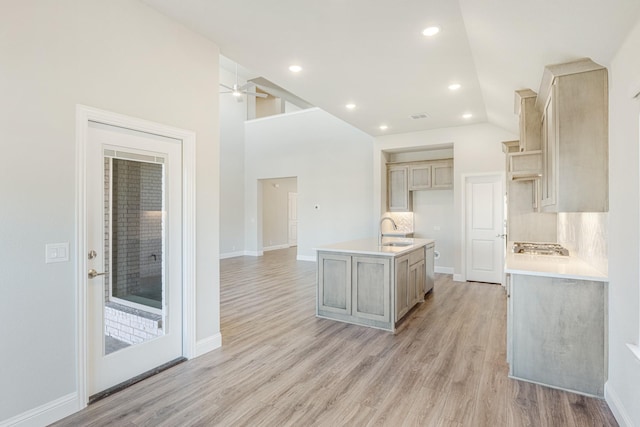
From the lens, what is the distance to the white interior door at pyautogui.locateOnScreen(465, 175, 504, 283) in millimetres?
6172

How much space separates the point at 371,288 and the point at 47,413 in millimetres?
2913

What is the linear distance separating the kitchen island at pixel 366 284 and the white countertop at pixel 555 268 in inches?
46.7

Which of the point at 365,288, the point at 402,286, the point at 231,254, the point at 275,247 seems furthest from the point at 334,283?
the point at 275,247

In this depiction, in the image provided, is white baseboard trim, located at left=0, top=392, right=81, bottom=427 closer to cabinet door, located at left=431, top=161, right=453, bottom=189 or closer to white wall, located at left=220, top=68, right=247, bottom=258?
cabinet door, located at left=431, top=161, right=453, bottom=189

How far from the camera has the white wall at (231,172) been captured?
952cm

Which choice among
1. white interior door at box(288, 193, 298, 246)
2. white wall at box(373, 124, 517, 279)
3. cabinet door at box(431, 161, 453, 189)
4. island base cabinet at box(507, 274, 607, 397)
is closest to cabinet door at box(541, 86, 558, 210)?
island base cabinet at box(507, 274, 607, 397)

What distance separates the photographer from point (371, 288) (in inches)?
153

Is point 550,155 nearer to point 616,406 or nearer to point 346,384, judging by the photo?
point 616,406

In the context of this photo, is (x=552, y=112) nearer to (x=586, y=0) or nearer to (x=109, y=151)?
(x=586, y=0)

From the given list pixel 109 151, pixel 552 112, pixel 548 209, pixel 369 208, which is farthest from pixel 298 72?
pixel 369 208

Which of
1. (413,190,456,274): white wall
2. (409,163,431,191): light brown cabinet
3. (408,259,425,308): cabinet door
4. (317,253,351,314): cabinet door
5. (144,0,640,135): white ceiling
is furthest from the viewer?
(413,190,456,274): white wall

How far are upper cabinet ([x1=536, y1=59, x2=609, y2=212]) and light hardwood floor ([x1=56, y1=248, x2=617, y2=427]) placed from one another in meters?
1.45

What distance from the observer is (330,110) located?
5.57m

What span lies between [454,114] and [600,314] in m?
4.05
